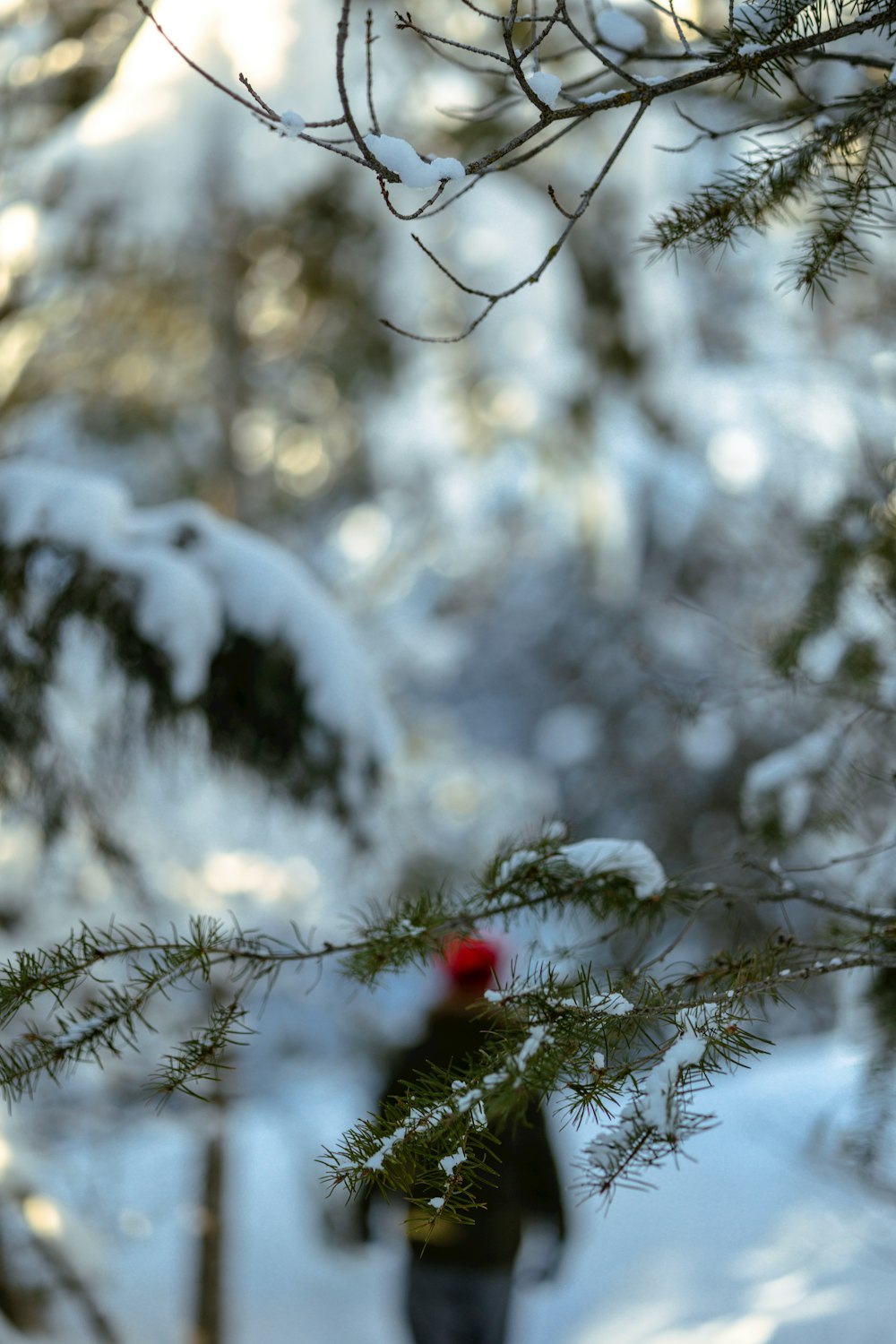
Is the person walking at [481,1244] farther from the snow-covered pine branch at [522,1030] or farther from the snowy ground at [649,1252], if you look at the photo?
the snow-covered pine branch at [522,1030]

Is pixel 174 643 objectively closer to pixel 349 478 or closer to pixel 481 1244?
pixel 481 1244

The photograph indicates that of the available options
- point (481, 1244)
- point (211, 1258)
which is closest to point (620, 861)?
point (481, 1244)

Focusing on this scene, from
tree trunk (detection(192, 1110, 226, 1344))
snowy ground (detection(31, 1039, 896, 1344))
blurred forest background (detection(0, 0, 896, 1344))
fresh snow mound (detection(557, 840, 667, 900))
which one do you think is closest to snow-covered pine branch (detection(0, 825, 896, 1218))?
fresh snow mound (detection(557, 840, 667, 900))

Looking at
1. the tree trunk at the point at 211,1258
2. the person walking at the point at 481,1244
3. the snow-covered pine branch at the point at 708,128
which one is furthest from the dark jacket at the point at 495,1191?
the snow-covered pine branch at the point at 708,128

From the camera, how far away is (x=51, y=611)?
2031mm

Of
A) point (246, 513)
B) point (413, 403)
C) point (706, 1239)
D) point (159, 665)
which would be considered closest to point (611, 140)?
point (413, 403)

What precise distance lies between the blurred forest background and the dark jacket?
23 cm

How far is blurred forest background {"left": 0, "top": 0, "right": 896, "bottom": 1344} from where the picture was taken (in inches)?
95.6

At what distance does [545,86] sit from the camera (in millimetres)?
1170

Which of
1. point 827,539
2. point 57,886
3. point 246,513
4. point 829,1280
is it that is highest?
point 246,513

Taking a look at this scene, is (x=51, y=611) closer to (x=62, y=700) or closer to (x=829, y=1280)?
(x=62, y=700)

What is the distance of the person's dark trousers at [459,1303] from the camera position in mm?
2869

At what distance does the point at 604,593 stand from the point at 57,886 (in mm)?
4628

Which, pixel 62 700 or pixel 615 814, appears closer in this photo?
pixel 62 700
